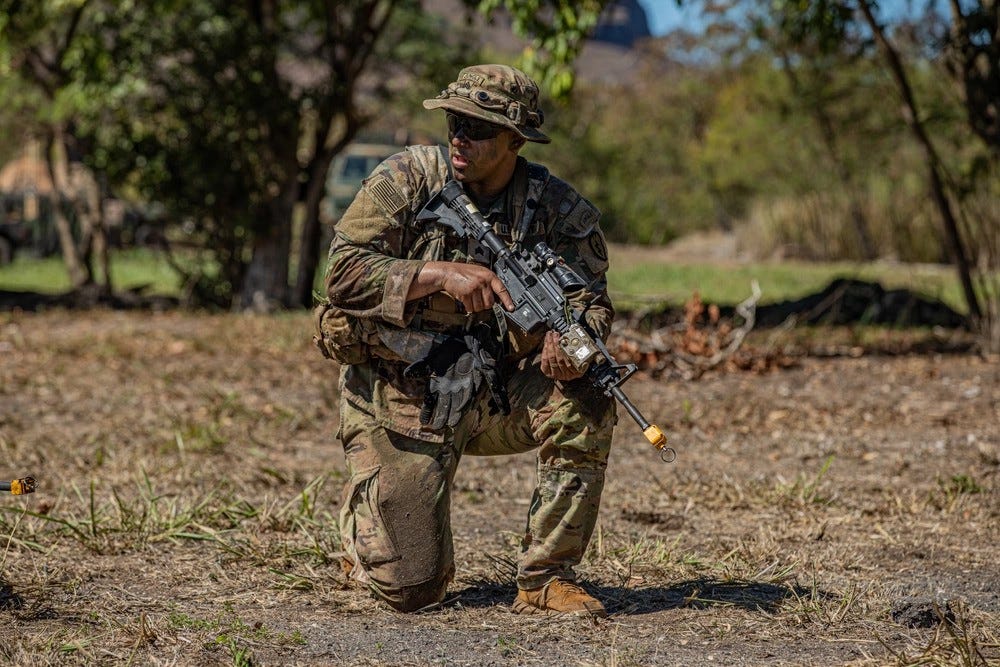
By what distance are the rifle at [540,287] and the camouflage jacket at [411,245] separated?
8cm

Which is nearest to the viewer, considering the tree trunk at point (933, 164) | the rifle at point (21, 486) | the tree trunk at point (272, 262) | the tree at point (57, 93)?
the rifle at point (21, 486)

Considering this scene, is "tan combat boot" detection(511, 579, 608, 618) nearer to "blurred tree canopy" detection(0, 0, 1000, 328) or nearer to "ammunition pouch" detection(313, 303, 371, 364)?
"ammunition pouch" detection(313, 303, 371, 364)

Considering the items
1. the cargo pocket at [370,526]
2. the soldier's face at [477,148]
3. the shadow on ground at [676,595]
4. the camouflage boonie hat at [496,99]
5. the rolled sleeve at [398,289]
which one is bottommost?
the shadow on ground at [676,595]

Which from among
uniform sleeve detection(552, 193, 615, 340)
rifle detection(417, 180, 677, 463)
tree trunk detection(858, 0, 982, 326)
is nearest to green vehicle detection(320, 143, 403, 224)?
tree trunk detection(858, 0, 982, 326)

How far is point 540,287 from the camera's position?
13.1ft

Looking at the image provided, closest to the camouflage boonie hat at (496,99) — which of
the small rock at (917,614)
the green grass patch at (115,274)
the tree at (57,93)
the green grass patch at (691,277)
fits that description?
the small rock at (917,614)

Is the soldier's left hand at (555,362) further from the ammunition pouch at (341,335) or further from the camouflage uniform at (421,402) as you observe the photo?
the ammunition pouch at (341,335)

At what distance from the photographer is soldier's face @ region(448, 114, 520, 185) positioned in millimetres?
4086

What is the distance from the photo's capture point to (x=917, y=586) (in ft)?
15.2

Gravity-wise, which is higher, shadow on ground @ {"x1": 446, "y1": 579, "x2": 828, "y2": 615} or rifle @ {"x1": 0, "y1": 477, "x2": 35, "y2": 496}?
rifle @ {"x1": 0, "y1": 477, "x2": 35, "y2": 496}

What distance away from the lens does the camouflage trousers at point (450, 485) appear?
4.09 m

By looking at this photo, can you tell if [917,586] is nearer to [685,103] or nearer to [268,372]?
[268,372]

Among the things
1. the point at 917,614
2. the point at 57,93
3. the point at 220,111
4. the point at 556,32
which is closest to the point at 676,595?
the point at 917,614

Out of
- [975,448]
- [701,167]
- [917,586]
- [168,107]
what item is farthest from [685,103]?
[917,586]
